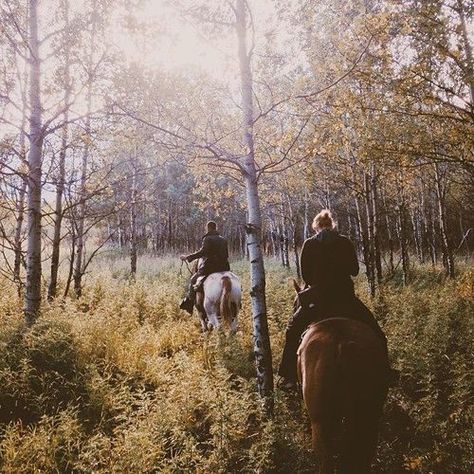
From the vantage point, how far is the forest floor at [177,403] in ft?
13.4

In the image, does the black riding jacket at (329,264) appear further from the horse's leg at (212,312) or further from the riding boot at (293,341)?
the horse's leg at (212,312)

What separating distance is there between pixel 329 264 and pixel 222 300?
4.48 m

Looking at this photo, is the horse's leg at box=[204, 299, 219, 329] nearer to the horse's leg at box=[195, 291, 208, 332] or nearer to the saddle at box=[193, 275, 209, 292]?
the horse's leg at box=[195, 291, 208, 332]

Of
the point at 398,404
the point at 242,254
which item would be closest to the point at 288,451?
the point at 398,404

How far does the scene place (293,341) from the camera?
4984 millimetres

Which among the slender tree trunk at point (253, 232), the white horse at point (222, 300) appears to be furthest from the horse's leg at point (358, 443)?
the white horse at point (222, 300)

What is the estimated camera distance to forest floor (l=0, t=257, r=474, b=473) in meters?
4.09

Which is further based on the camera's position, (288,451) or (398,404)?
(398,404)

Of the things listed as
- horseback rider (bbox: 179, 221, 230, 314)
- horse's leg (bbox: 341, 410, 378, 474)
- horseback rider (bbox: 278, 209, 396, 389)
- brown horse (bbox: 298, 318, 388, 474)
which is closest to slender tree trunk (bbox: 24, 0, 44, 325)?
horseback rider (bbox: 179, 221, 230, 314)

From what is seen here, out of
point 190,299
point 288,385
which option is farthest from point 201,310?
point 288,385

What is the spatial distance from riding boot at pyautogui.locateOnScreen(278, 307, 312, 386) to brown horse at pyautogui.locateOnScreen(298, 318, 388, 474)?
976mm

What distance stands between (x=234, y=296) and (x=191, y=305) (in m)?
1.60

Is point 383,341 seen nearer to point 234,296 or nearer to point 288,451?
point 288,451

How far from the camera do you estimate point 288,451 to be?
14.2 feet
